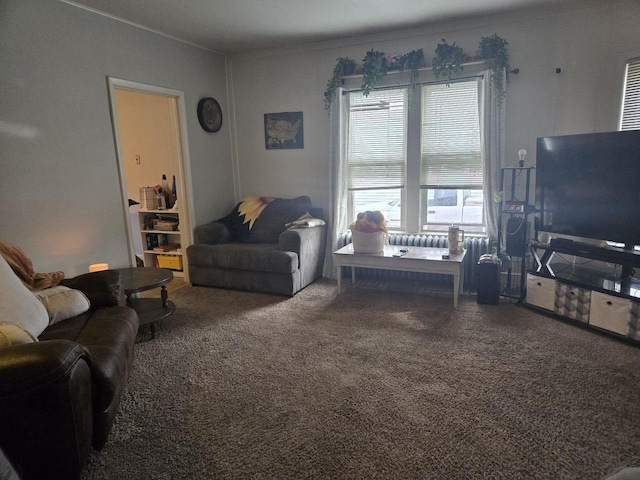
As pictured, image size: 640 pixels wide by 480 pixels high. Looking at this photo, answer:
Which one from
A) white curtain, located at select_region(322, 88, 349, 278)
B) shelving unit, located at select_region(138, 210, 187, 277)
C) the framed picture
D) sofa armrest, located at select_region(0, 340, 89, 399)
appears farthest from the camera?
shelving unit, located at select_region(138, 210, 187, 277)

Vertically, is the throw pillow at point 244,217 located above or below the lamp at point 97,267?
above

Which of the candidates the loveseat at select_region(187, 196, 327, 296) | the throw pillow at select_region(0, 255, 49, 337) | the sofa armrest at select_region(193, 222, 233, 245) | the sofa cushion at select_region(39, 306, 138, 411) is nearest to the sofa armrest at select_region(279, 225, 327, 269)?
the loveseat at select_region(187, 196, 327, 296)

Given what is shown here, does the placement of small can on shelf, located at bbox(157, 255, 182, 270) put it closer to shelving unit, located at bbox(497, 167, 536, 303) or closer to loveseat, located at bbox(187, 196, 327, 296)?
loveseat, located at bbox(187, 196, 327, 296)

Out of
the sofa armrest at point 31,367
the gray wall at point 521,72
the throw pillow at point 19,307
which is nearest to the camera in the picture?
the sofa armrest at point 31,367

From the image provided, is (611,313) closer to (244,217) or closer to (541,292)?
(541,292)

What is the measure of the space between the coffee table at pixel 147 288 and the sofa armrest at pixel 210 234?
1083mm

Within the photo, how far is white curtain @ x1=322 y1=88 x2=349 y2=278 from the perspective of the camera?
14.2 feet

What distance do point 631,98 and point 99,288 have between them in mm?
4274

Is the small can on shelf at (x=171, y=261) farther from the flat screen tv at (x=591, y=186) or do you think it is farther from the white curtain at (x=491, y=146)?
the flat screen tv at (x=591, y=186)

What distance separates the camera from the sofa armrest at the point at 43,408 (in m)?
1.39

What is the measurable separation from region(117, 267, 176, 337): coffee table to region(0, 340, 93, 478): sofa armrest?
1.36m

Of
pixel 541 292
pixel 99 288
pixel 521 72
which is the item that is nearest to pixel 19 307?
pixel 99 288

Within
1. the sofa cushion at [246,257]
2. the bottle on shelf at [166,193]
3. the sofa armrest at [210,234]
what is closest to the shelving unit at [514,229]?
the sofa cushion at [246,257]

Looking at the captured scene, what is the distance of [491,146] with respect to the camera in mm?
3748
